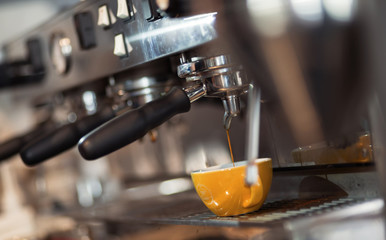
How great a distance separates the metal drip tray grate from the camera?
2.20 ft

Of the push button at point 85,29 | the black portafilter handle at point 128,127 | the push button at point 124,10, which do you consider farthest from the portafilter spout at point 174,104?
A: the push button at point 85,29

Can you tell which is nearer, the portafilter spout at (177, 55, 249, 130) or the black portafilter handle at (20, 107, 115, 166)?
the portafilter spout at (177, 55, 249, 130)

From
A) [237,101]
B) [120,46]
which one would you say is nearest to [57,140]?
[120,46]

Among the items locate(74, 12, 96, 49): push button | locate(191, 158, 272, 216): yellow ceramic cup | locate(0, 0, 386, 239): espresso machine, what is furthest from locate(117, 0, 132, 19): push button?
locate(191, 158, 272, 216): yellow ceramic cup

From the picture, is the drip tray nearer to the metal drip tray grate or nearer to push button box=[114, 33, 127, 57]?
the metal drip tray grate

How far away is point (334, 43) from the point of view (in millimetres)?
599

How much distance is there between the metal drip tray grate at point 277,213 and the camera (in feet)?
2.20

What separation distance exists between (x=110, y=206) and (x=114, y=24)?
19.9 inches

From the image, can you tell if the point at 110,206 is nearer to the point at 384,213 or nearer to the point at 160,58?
the point at 160,58

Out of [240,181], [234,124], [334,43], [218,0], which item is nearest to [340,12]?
[334,43]

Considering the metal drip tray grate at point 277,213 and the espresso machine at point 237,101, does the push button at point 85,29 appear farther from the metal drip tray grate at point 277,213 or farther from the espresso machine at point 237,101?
the metal drip tray grate at point 277,213

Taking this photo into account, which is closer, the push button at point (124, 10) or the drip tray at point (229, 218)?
the drip tray at point (229, 218)

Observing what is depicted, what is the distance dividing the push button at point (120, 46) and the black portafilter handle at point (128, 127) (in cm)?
19

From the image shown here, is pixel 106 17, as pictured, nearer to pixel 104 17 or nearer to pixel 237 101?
pixel 104 17
